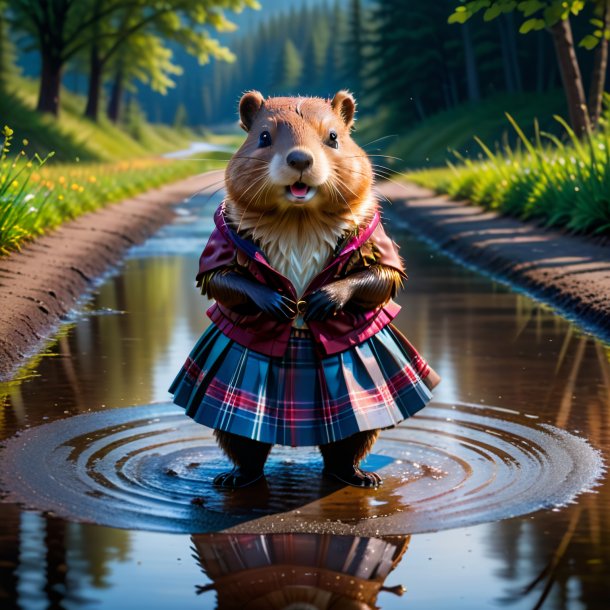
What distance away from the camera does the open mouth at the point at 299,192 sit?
5406 mm

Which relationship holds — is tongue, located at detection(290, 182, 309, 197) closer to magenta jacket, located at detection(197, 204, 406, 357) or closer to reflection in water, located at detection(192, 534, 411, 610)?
magenta jacket, located at detection(197, 204, 406, 357)

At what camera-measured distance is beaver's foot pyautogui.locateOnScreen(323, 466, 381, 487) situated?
5777 millimetres

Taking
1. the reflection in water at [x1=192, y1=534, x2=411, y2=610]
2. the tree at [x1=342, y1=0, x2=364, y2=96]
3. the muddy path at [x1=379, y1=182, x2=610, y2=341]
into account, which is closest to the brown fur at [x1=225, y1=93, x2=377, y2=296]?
the reflection in water at [x1=192, y1=534, x2=411, y2=610]

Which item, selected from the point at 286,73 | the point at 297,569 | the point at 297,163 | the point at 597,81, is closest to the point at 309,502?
the point at 297,569

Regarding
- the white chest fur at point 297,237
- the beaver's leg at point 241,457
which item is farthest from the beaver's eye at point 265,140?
the beaver's leg at point 241,457

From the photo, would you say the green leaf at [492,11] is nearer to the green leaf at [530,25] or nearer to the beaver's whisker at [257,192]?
the green leaf at [530,25]

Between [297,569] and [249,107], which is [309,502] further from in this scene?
[249,107]

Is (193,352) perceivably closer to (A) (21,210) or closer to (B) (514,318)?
(B) (514,318)

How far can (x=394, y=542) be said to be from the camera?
16.0 ft

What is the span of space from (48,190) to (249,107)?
13.1 meters

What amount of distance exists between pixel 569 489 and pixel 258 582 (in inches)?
70.4

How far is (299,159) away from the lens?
533cm

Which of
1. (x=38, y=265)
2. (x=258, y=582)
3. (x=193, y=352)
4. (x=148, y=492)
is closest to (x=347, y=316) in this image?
(x=193, y=352)

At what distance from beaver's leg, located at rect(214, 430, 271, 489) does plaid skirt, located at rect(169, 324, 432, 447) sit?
0.12 metres
